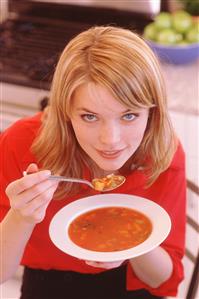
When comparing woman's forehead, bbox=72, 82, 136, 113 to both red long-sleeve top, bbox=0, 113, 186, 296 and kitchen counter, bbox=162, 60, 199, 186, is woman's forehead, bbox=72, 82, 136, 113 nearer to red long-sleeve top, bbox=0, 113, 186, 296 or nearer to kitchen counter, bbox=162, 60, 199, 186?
red long-sleeve top, bbox=0, 113, 186, 296

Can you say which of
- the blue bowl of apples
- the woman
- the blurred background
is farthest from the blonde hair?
the blue bowl of apples

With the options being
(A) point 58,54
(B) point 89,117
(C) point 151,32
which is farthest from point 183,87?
(B) point 89,117

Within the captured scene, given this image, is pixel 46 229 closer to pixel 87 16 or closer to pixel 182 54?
pixel 182 54

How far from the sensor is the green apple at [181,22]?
191cm

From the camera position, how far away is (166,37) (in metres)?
1.86

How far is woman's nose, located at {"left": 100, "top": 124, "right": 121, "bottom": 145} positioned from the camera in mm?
988

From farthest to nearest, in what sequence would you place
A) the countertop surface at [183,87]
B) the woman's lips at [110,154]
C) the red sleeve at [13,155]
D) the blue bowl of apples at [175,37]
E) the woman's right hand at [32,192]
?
the blue bowl of apples at [175,37] → the countertop surface at [183,87] → the red sleeve at [13,155] → the woman's lips at [110,154] → the woman's right hand at [32,192]

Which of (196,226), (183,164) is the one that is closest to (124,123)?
(183,164)

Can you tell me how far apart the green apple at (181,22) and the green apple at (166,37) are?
4 cm

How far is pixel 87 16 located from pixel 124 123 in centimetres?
126

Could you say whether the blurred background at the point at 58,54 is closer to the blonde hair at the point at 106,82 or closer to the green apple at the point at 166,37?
the green apple at the point at 166,37

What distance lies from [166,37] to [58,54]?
1.31 feet

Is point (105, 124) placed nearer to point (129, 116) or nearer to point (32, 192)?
point (129, 116)

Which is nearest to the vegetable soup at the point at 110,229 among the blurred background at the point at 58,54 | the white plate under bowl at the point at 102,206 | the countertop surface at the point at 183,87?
the white plate under bowl at the point at 102,206
